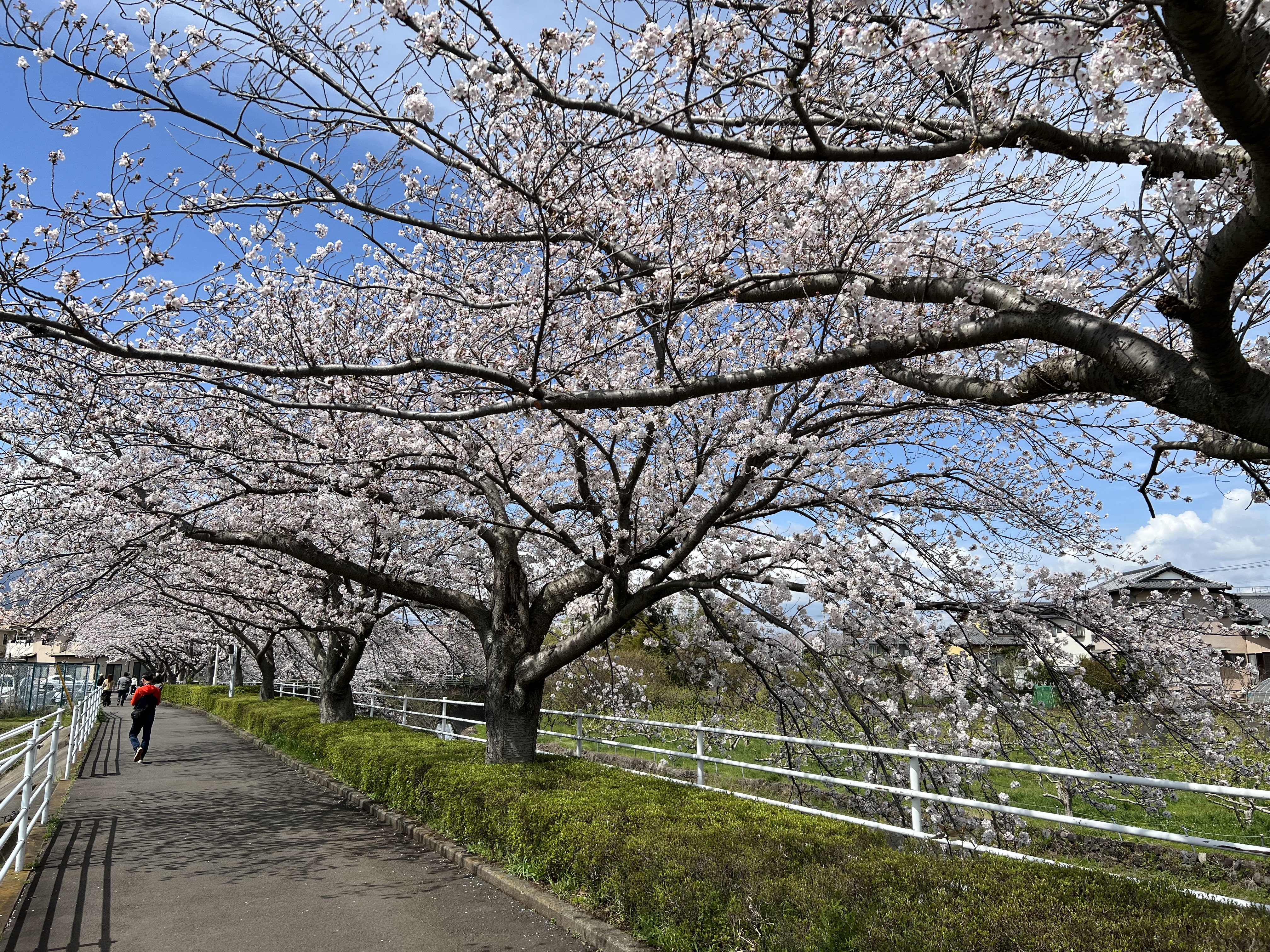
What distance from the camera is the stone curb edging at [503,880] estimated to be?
16.5ft

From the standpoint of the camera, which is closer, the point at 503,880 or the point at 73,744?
the point at 503,880

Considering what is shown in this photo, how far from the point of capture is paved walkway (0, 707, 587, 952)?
17.6 ft

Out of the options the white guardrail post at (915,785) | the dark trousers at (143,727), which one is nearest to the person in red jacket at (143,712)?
the dark trousers at (143,727)

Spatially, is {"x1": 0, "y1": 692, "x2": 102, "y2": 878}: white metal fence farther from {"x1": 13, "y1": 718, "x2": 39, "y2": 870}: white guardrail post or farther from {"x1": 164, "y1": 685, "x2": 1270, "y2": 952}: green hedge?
{"x1": 164, "y1": 685, "x2": 1270, "y2": 952}: green hedge

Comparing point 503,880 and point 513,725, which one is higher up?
point 513,725

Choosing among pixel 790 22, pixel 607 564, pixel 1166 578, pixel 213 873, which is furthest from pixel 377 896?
pixel 1166 578

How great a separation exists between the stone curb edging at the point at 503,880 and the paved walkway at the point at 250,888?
0.09m

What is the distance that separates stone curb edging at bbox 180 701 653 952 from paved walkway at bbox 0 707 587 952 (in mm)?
88

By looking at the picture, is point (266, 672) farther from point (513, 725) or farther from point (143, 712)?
point (513, 725)

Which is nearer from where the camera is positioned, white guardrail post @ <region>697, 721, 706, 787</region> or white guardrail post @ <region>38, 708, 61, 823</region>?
white guardrail post @ <region>697, 721, 706, 787</region>

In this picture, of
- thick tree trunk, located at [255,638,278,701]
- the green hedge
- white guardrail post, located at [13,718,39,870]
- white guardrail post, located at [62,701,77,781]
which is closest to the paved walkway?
white guardrail post, located at [13,718,39,870]

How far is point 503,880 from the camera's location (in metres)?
6.41

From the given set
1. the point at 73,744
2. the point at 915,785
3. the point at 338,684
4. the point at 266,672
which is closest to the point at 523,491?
the point at 915,785

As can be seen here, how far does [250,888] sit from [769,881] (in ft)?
16.2
